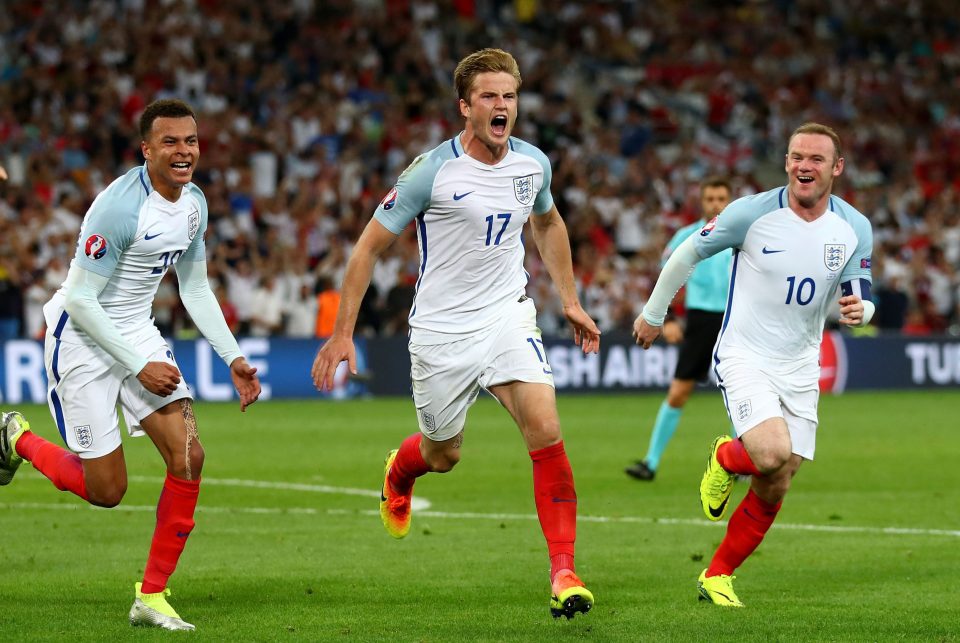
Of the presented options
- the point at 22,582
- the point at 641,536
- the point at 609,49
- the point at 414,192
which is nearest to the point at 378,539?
the point at 641,536

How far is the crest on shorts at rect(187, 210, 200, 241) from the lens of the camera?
302 inches

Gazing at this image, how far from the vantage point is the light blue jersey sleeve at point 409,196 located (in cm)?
762

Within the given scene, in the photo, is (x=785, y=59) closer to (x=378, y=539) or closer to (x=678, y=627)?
(x=378, y=539)

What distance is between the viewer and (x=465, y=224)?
7.69 m

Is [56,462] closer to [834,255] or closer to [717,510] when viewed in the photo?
[717,510]

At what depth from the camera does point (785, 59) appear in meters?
35.9

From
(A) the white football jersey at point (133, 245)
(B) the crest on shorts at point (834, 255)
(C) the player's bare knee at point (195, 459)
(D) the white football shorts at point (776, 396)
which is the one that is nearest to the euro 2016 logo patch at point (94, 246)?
(A) the white football jersey at point (133, 245)

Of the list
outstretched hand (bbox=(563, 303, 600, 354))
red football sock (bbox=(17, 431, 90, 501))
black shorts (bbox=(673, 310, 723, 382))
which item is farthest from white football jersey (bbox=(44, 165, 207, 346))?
black shorts (bbox=(673, 310, 723, 382))

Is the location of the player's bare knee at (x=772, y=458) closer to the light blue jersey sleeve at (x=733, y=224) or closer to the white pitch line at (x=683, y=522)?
the light blue jersey sleeve at (x=733, y=224)

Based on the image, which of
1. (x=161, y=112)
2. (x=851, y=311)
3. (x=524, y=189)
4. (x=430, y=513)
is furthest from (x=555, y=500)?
(x=430, y=513)

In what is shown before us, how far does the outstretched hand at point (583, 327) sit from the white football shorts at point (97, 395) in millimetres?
1967

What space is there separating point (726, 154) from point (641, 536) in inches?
906

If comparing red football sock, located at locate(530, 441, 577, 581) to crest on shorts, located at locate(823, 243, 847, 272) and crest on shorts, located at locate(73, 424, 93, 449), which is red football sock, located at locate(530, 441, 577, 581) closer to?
crest on shorts, located at locate(823, 243, 847, 272)

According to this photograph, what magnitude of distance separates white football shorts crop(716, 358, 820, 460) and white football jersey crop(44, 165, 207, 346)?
2793 mm
